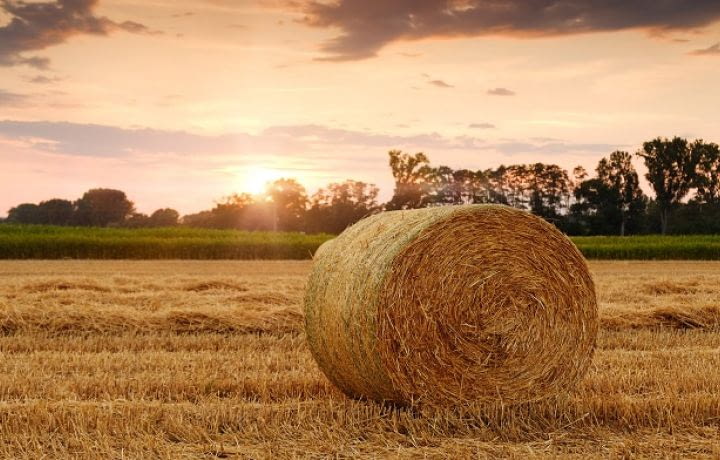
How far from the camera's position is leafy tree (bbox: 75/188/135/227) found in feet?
177

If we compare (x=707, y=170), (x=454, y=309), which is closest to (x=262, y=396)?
(x=454, y=309)

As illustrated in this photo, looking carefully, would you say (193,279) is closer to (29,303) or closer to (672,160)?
(29,303)

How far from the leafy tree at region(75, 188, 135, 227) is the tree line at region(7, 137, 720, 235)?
0.06m

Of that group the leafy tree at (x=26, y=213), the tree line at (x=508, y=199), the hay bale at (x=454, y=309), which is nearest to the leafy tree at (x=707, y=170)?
the tree line at (x=508, y=199)

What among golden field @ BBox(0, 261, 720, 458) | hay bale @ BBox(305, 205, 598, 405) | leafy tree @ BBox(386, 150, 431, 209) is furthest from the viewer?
leafy tree @ BBox(386, 150, 431, 209)

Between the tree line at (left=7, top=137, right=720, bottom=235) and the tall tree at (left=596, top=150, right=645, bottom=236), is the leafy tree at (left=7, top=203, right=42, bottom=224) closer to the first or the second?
the tree line at (left=7, top=137, right=720, bottom=235)

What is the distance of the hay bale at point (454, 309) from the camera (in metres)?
6.08

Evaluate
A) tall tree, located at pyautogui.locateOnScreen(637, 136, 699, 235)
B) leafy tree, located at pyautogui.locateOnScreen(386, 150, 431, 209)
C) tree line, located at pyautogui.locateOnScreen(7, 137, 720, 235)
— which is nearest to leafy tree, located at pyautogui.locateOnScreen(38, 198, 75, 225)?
tree line, located at pyautogui.locateOnScreen(7, 137, 720, 235)

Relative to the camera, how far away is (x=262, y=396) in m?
6.58

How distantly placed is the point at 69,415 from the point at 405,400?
227cm

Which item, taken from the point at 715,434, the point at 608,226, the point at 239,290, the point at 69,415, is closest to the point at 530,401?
the point at 715,434

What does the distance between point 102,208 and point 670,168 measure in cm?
4455

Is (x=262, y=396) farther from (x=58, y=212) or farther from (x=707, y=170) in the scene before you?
(x=707, y=170)

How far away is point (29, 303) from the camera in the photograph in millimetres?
11031
